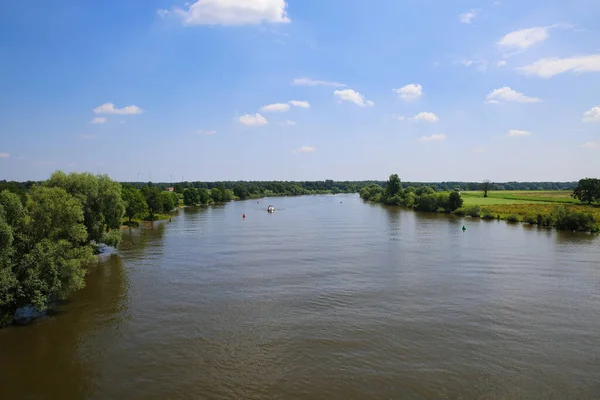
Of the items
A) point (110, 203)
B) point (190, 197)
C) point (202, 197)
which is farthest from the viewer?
point (202, 197)

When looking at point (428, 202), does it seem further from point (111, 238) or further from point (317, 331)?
point (317, 331)

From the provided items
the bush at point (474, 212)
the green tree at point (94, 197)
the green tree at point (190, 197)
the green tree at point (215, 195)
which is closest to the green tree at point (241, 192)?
the green tree at point (215, 195)

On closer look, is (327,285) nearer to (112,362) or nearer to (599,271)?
(112,362)

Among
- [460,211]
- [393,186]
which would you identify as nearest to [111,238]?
[460,211]

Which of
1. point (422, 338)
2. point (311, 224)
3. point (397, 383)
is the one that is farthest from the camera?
point (311, 224)

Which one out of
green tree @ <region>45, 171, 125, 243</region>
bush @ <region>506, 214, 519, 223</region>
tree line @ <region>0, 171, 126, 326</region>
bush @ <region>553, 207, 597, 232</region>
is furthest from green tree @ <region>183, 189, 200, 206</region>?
tree line @ <region>0, 171, 126, 326</region>

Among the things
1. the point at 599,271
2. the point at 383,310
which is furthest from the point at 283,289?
the point at 599,271

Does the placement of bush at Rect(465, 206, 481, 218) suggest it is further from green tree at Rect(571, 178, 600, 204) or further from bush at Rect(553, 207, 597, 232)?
green tree at Rect(571, 178, 600, 204)
